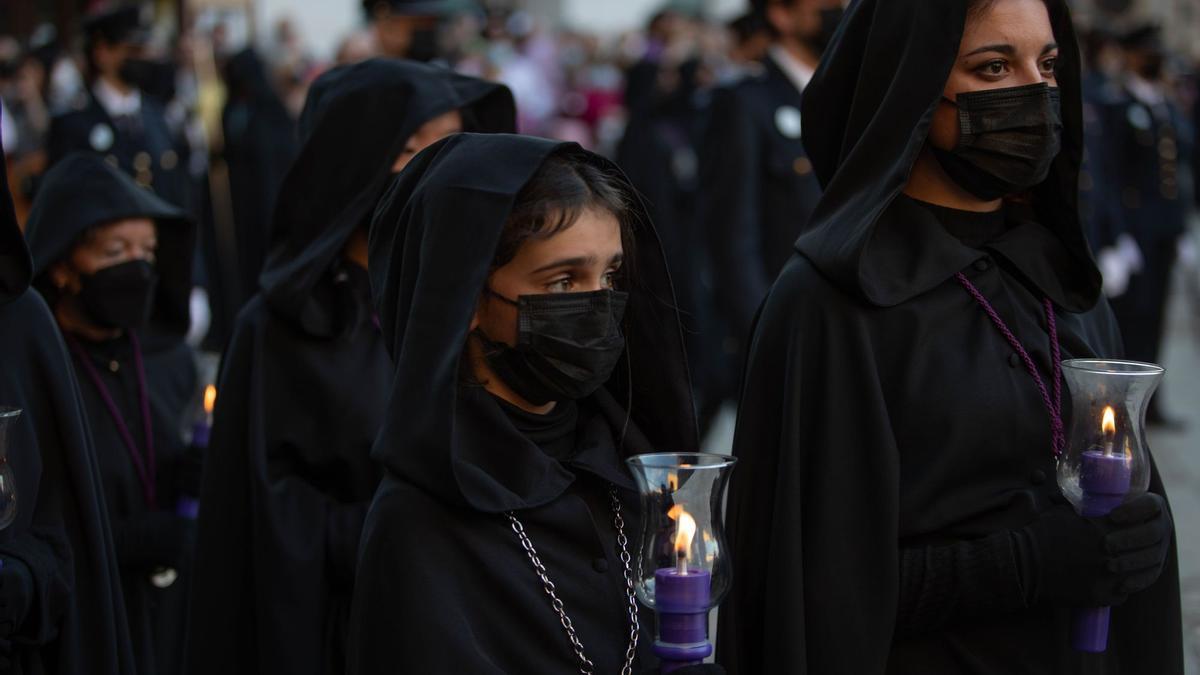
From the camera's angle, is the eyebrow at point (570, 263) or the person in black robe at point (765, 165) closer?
the eyebrow at point (570, 263)

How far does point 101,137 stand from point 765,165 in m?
5.46

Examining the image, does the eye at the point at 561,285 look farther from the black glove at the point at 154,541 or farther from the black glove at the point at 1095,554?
the black glove at the point at 154,541

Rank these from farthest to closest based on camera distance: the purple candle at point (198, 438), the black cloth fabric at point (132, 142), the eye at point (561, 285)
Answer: the black cloth fabric at point (132, 142) < the purple candle at point (198, 438) < the eye at point (561, 285)

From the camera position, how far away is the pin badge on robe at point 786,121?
708 cm

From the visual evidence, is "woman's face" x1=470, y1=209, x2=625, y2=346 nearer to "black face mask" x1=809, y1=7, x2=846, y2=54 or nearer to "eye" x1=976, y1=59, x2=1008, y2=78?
"eye" x1=976, y1=59, x2=1008, y2=78

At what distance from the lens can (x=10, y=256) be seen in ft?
12.2

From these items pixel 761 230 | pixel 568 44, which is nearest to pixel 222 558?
pixel 761 230

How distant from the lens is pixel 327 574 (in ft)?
13.7

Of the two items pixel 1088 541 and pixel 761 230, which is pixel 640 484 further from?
pixel 761 230

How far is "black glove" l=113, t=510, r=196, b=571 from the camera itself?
456 centimetres

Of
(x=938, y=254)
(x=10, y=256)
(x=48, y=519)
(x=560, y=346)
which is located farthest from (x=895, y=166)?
(x=48, y=519)

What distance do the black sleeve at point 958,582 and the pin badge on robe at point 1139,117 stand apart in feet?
31.6

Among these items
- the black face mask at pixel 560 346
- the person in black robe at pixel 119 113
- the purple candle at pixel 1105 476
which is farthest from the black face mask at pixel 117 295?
the person in black robe at pixel 119 113

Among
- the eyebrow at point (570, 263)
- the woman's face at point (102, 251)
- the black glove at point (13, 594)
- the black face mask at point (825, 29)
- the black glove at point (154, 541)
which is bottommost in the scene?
the black glove at point (154, 541)
